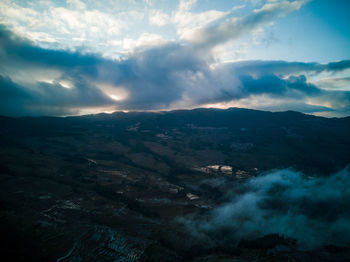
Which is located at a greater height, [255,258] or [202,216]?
[255,258]

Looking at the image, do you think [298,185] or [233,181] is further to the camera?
[233,181]

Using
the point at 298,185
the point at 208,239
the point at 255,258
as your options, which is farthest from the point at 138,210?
the point at 298,185

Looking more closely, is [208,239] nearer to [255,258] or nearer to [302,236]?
[255,258]

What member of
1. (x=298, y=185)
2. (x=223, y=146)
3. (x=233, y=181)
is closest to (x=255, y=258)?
(x=298, y=185)

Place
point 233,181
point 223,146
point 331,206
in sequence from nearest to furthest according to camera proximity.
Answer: point 331,206 < point 233,181 < point 223,146

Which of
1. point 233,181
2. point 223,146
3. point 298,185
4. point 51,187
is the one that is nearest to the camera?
point 51,187

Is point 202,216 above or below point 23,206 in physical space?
below

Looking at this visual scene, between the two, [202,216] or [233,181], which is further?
[233,181]

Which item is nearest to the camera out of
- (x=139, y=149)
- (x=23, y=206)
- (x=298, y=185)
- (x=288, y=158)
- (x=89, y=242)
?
(x=89, y=242)

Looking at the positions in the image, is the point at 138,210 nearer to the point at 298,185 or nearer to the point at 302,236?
the point at 302,236
